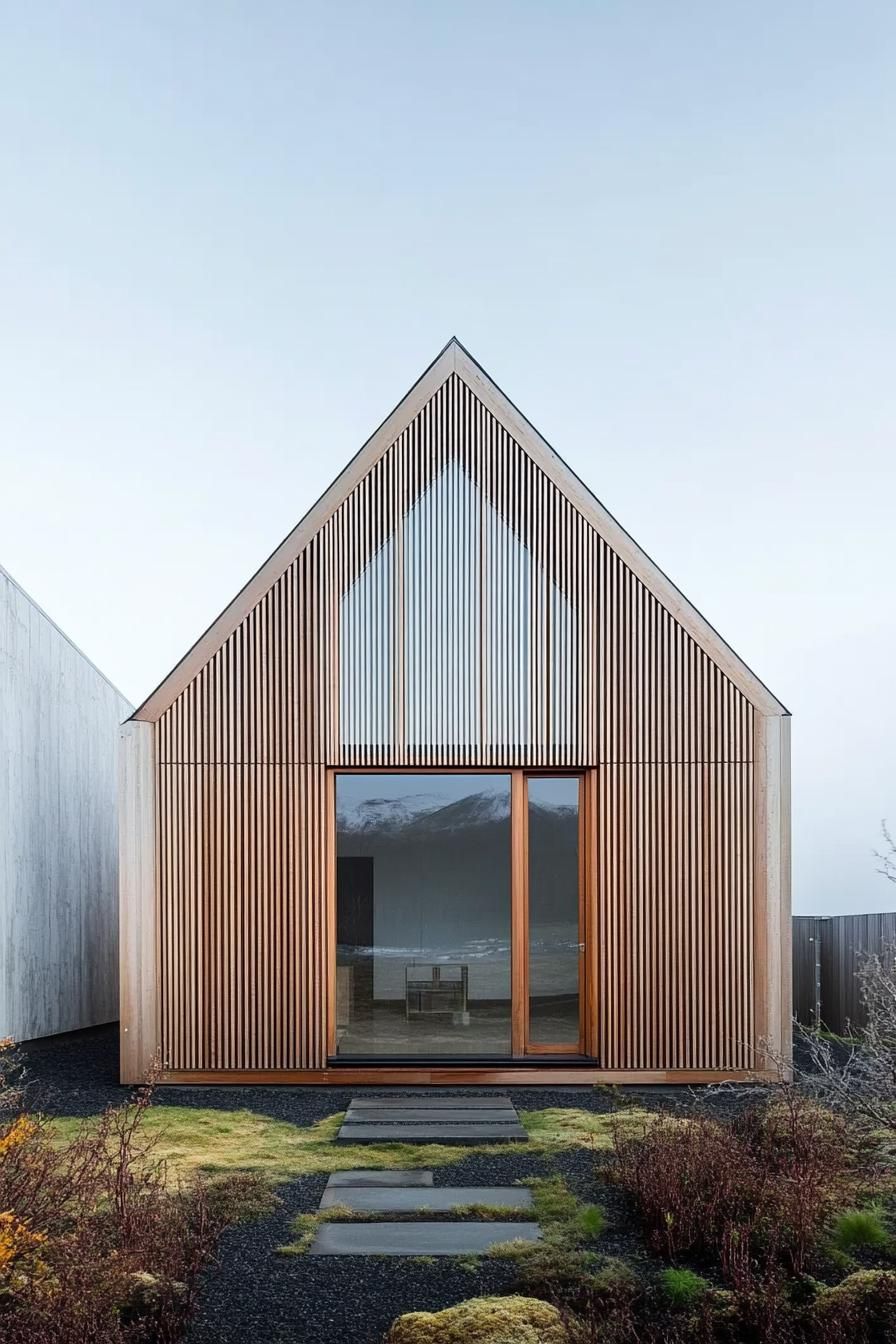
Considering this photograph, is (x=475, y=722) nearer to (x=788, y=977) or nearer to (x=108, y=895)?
(x=788, y=977)

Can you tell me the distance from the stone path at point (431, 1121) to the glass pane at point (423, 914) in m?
0.72

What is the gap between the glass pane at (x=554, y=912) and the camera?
32.4 ft

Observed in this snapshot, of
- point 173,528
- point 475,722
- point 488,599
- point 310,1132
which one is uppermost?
point 173,528

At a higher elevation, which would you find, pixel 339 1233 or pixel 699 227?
pixel 699 227

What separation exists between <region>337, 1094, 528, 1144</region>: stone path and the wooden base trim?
430 mm

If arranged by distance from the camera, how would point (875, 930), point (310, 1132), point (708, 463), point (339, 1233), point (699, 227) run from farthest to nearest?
point (708, 463) < point (699, 227) < point (875, 930) < point (310, 1132) < point (339, 1233)

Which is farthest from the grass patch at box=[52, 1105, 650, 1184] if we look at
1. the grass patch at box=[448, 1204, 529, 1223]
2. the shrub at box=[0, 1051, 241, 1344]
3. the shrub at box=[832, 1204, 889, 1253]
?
the shrub at box=[832, 1204, 889, 1253]

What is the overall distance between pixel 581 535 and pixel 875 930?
17.2ft

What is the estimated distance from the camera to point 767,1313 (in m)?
4.38

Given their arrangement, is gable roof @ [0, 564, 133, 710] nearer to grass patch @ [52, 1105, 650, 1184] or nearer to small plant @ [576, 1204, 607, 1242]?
grass patch @ [52, 1105, 650, 1184]

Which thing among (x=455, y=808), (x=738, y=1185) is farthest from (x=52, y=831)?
(x=738, y=1185)

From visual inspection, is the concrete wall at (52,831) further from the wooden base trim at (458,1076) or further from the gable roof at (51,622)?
the wooden base trim at (458,1076)

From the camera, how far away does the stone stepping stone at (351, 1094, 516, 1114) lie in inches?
345

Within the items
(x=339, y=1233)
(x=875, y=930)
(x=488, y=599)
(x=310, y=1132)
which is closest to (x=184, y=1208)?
(x=339, y=1233)
